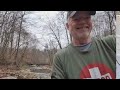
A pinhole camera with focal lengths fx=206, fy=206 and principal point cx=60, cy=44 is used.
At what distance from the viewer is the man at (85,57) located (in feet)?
5.35

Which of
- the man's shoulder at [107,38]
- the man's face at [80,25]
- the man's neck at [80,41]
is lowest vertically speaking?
the man's neck at [80,41]

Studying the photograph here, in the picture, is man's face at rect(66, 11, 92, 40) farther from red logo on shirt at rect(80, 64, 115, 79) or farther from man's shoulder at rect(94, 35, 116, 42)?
red logo on shirt at rect(80, 64, 115, 79)

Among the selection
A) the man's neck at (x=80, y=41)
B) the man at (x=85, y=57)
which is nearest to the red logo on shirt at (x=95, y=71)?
the man at (x=85, y=57)

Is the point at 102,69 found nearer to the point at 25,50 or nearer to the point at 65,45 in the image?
the point at 65,45

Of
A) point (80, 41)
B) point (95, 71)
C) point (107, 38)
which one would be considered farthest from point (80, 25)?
point (95, 71)

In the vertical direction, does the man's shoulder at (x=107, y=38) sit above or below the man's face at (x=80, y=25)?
below

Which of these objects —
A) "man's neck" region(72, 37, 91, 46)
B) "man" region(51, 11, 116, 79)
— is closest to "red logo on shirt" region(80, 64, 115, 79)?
"man" region(51, 11, 116, 79)

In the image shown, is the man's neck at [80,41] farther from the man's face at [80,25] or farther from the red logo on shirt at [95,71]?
the red logo on shirt at [95,71]

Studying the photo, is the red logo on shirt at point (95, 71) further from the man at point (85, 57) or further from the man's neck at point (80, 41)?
the man's neck at point (80, 41)

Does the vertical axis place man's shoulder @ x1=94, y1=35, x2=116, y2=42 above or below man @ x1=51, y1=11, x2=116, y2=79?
above

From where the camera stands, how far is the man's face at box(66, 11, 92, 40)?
1.70m

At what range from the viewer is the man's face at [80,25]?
5.59 feet
